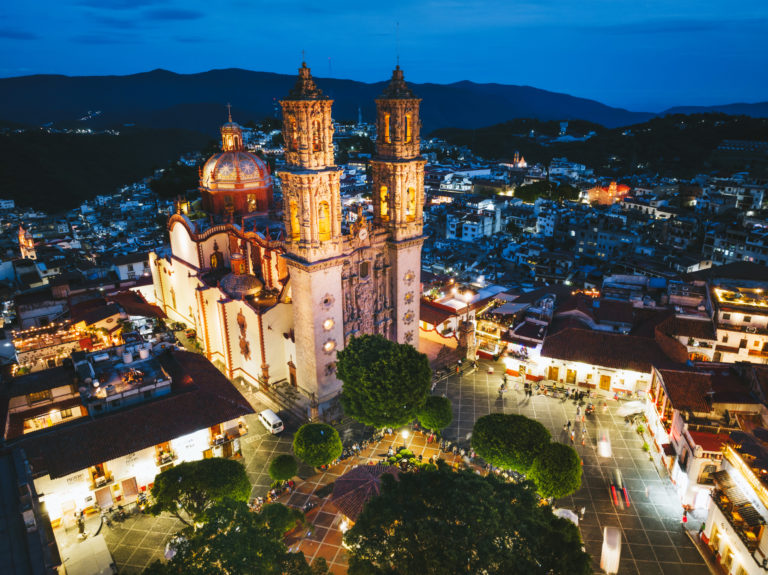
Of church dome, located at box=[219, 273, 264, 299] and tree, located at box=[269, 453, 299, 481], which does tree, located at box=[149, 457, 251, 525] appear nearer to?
tree, located at box=[269, 453, 299, 481]

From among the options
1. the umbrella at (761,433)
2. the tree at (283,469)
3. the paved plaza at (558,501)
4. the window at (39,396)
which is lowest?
the paved plaza at (558,501)

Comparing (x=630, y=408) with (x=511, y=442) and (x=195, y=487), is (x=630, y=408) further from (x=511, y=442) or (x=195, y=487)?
(x=195, y=487)

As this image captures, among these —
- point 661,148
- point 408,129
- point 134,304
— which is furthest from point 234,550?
point 661,148

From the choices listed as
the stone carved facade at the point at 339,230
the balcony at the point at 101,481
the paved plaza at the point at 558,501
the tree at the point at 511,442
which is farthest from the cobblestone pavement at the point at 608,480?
the balcony at the point at 101,481

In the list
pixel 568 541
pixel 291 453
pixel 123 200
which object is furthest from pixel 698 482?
pixel 123 200

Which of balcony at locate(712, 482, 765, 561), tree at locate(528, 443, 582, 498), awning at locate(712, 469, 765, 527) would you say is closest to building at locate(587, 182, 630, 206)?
awning at locate(712, 469, 765, 527)

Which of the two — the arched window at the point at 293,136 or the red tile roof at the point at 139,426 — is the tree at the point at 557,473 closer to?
the red tile roof at the point at 139,426

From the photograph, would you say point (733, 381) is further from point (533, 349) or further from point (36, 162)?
point (36, 162)
